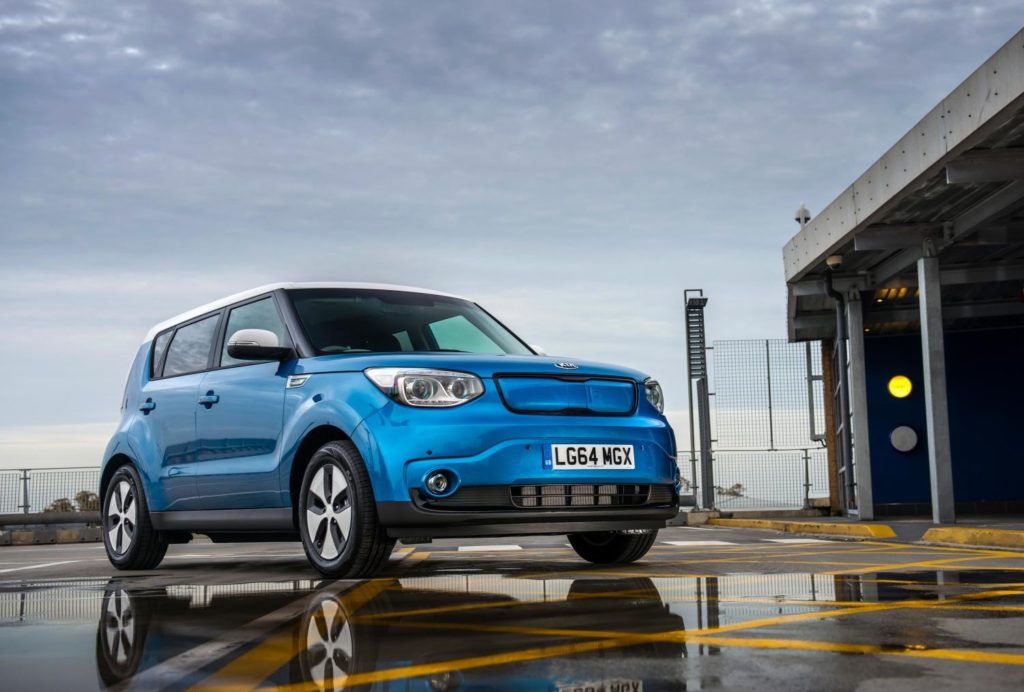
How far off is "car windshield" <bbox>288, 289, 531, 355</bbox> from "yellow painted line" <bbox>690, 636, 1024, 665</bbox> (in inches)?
156

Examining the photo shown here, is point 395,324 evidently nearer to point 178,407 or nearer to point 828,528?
point 178,407

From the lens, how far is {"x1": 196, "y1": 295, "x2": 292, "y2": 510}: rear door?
7.25 m

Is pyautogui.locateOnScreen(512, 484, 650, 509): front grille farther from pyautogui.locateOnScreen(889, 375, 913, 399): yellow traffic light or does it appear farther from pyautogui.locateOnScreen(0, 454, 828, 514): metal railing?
pyautogui.locateOnScreen(0, 454, 828, 514): metal railing

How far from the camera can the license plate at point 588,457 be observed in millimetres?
6578

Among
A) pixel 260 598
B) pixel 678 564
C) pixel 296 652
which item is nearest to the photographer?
pixel 296 652

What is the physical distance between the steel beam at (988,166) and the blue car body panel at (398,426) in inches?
229

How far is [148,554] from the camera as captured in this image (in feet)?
28.4

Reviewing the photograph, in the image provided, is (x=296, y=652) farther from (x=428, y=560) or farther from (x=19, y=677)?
(x=428, y=560)

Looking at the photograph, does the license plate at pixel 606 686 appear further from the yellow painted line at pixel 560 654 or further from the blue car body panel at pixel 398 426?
the blue car body panel at pixel 398 426

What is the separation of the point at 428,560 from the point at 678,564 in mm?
2102

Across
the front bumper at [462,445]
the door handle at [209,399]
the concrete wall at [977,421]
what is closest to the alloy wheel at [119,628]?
the front bumper at [462,445]

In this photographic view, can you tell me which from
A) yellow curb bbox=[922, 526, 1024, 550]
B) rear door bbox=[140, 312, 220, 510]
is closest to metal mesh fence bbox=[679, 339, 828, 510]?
yellow curb bbox=[922, 526, 1024, 550]

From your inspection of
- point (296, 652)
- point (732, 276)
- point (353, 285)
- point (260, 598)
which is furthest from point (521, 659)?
point (732, 276)

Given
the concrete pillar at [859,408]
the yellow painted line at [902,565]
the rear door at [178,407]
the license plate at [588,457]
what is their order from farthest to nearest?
the concrete pillar at [859,408] → the rear door at [178,407] → the yellow painted line at [902,565] → the license plate at [588,457]
